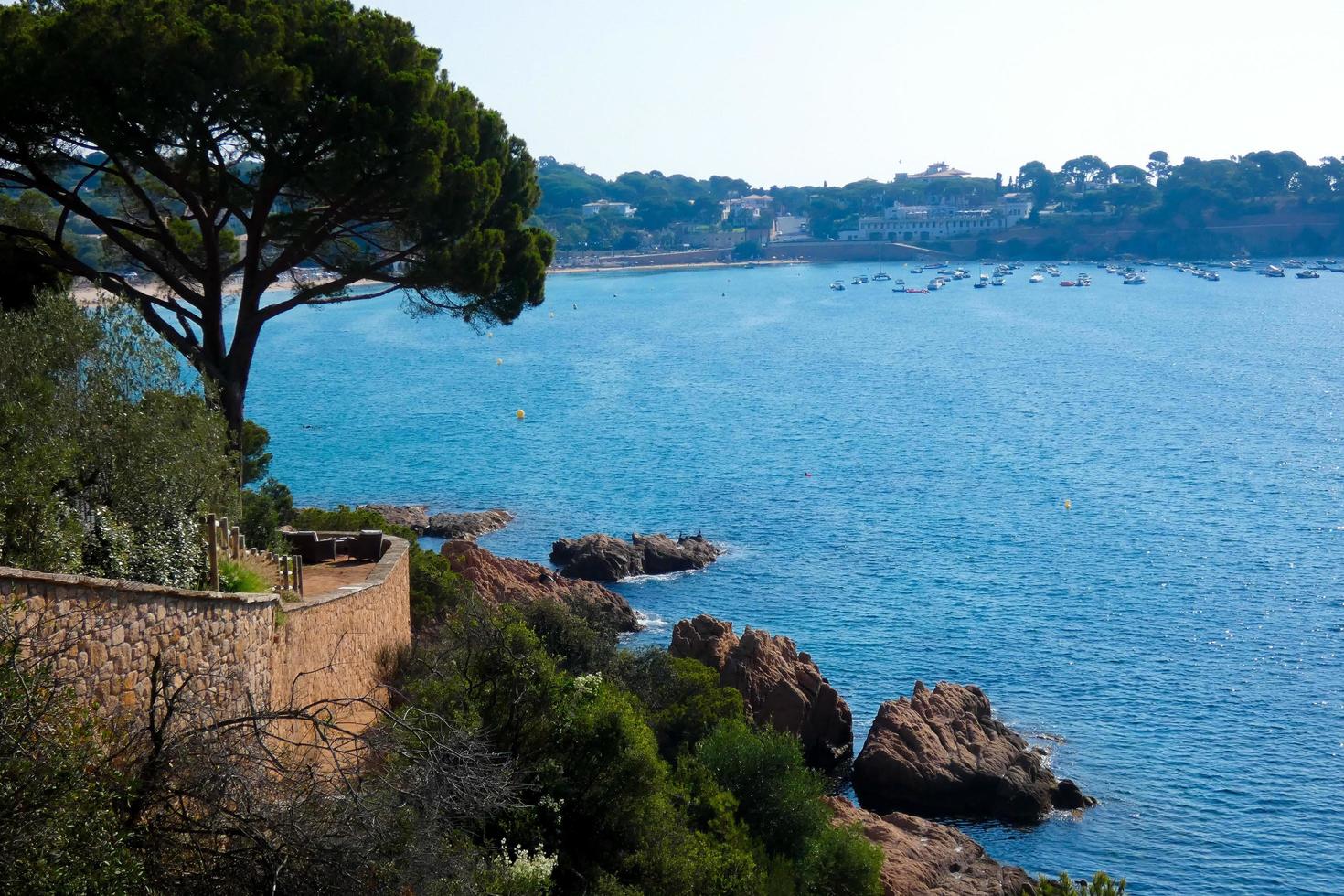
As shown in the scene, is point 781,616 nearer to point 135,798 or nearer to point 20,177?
point 20,177

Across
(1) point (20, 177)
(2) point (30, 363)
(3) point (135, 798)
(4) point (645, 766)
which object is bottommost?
(4) point (645, 766)

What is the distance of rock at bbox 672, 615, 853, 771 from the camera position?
23672 millimetres

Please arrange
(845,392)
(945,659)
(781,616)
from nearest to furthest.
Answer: (945,659) → (781,616) → (845,392)

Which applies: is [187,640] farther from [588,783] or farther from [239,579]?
[588,783]

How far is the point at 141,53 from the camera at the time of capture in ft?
50.6

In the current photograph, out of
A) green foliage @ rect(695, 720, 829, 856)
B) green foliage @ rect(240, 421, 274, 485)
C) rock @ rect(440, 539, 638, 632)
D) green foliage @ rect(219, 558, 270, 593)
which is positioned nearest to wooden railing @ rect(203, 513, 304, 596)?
green foliage @ rect(219, 558, 270, 593)

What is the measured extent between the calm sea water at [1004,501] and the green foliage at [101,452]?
1461 centimetres

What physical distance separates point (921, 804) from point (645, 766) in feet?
40.7

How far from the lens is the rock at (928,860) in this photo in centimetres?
1833

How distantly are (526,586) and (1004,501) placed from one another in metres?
22.5

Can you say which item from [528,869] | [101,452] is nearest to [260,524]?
[101,452]

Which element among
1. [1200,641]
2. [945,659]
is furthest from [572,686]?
[1200,641]

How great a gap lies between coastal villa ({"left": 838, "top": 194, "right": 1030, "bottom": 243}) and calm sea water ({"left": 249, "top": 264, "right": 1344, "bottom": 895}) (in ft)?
287

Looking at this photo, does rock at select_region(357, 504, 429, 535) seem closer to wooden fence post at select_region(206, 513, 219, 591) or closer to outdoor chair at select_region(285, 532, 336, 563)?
outdoor chair at select_region(285, 532, 336, 563)
